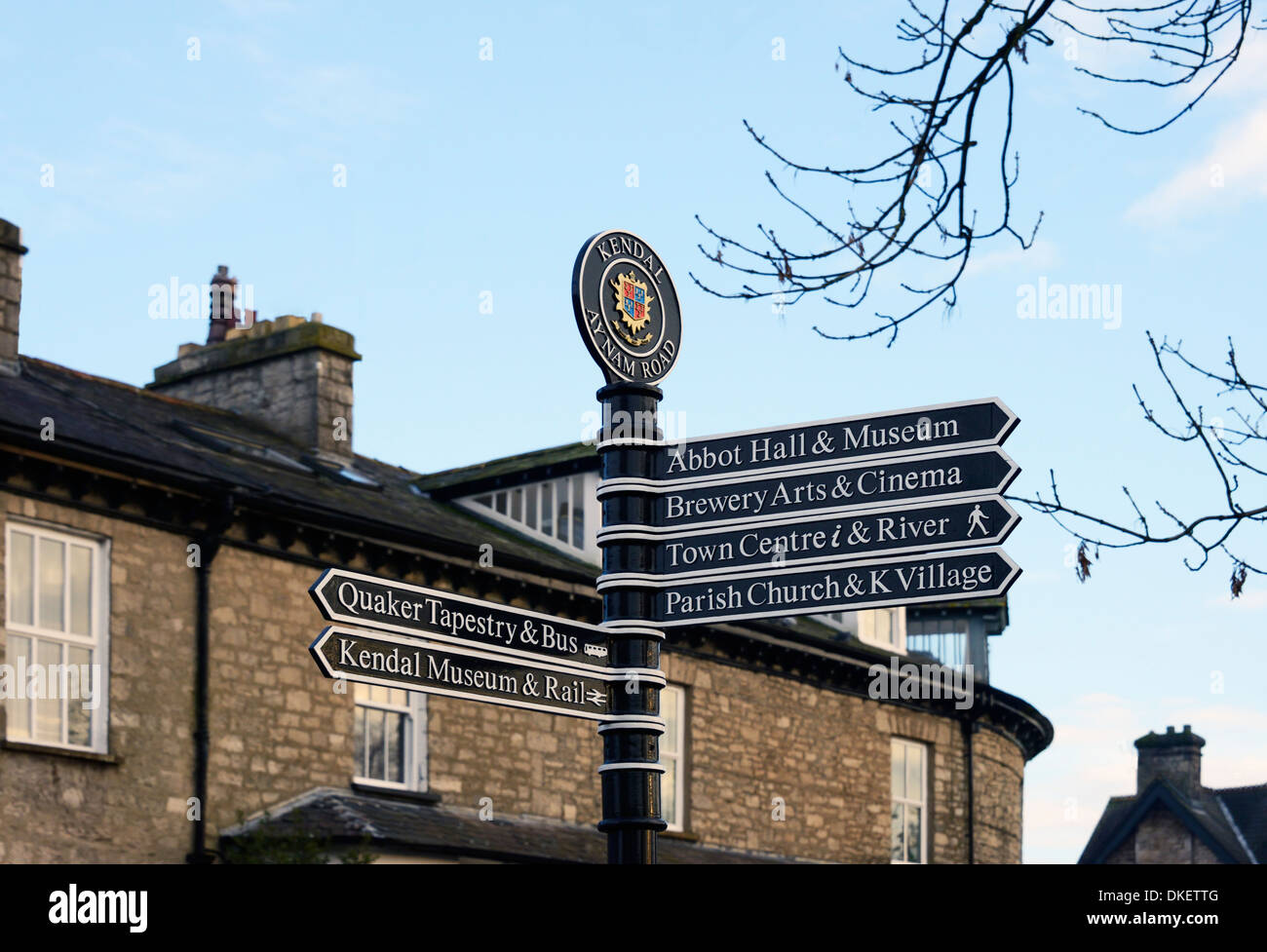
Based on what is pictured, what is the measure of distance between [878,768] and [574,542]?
17.1 feet

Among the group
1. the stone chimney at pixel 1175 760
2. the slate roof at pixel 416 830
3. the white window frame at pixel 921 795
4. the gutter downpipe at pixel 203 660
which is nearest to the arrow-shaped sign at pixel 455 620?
the slate roof at pixel 416 830

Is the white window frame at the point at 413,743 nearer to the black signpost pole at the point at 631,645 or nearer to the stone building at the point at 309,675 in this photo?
the stone building at the point at 309,675

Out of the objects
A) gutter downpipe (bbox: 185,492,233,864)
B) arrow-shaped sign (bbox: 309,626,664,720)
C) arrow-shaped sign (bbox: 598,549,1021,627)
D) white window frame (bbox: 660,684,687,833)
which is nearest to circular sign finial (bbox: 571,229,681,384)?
arrow-shaped sign (bbox: 598,549,1021,627)

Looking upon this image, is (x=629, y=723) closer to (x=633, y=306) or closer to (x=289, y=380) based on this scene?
(x=633, y=306)

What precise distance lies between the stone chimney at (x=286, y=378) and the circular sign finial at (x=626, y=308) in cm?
1514

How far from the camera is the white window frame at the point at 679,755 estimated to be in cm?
2119

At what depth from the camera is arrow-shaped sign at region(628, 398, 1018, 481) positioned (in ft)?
20.9

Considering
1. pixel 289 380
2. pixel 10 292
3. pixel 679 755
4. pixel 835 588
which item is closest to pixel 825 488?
pixel 835 588

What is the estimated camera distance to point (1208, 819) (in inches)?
1436

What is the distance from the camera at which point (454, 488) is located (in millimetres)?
23047

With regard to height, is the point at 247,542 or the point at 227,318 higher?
the point at 227,318

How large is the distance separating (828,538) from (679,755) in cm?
1517
